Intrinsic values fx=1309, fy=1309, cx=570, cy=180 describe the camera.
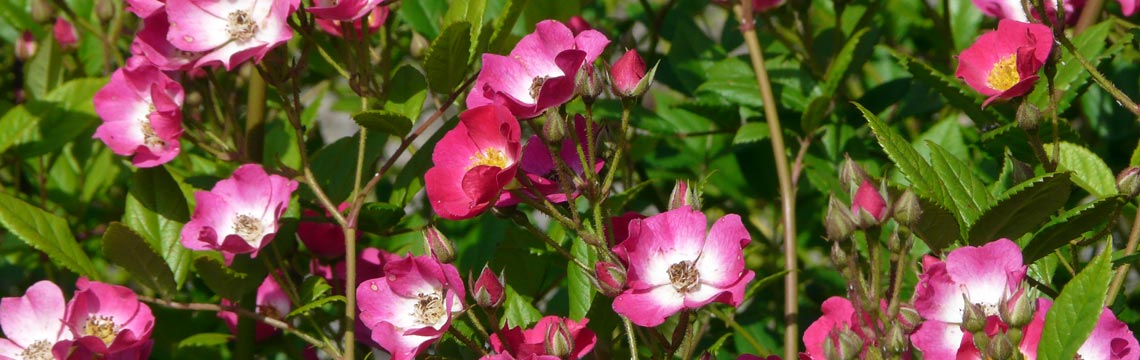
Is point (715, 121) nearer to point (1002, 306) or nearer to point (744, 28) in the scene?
point (744, 28)

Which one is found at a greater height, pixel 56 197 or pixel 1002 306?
pixel 1002 306

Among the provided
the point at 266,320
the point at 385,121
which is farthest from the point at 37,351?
the point at 385,121

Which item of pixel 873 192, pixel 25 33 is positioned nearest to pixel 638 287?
pixel 873 192

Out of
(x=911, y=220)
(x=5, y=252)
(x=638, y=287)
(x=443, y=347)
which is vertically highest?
(x=911, y=220)

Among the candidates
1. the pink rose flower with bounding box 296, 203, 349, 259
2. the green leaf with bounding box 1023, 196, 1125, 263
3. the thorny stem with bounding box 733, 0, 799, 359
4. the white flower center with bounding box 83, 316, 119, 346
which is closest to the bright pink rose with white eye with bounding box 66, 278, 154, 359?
the white flower center with bounding box 83, 316, 119, 346

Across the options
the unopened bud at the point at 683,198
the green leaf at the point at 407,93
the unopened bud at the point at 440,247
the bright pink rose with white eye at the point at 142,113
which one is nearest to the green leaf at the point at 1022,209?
the unopened bud at the point at 683,198

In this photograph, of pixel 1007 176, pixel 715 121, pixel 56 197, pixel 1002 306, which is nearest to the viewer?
pixel 1002 306
